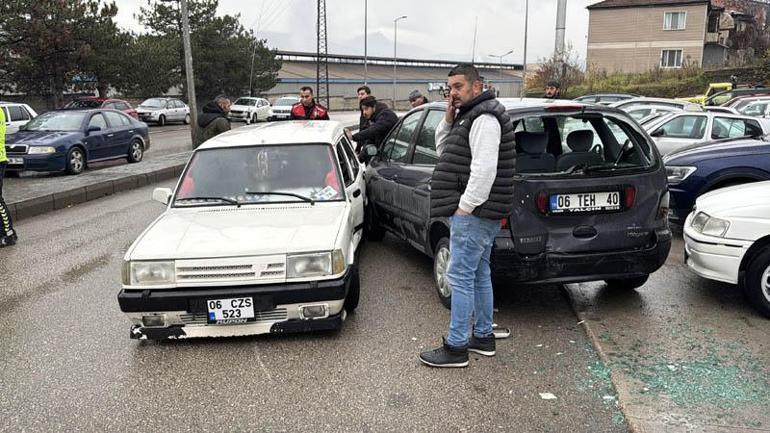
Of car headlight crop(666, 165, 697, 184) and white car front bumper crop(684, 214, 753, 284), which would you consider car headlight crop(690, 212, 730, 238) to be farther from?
car headlight crop(666, 165, 697, 184)

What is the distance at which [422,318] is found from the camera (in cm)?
500

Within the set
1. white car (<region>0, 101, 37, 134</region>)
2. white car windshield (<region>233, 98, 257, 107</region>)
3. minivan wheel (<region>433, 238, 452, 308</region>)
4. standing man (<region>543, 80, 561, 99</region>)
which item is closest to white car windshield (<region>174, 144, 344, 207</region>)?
minivan wheel (<region>433, 238, 452, 308</region>)

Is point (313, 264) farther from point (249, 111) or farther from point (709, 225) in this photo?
point (249, 111)

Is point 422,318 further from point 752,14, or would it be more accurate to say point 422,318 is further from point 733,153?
point 752,14

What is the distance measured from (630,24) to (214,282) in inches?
1992

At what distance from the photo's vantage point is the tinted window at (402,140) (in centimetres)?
633

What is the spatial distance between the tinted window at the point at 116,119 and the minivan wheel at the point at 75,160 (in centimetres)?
164

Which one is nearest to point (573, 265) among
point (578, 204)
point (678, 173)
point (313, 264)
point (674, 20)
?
point (578, 204)

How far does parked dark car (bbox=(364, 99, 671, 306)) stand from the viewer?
180 inches

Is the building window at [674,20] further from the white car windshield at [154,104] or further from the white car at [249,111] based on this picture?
the white car windshield at [154,104]

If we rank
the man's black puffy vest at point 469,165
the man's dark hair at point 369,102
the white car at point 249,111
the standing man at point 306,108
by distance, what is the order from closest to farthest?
the man's black puffy vest at point 469,165 < the man's dark hair at point 369,102 < the standing man at point 306,108 < the white car at point 249,111

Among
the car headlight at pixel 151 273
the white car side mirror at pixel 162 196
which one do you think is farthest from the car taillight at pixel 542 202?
the white car side mirror at pixel 162 196

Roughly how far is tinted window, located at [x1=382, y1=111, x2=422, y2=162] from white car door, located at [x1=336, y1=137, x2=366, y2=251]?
0.39 m

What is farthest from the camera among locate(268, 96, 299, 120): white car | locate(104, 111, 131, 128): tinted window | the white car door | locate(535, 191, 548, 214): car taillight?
locate(268, 96, 299, 120): white car
